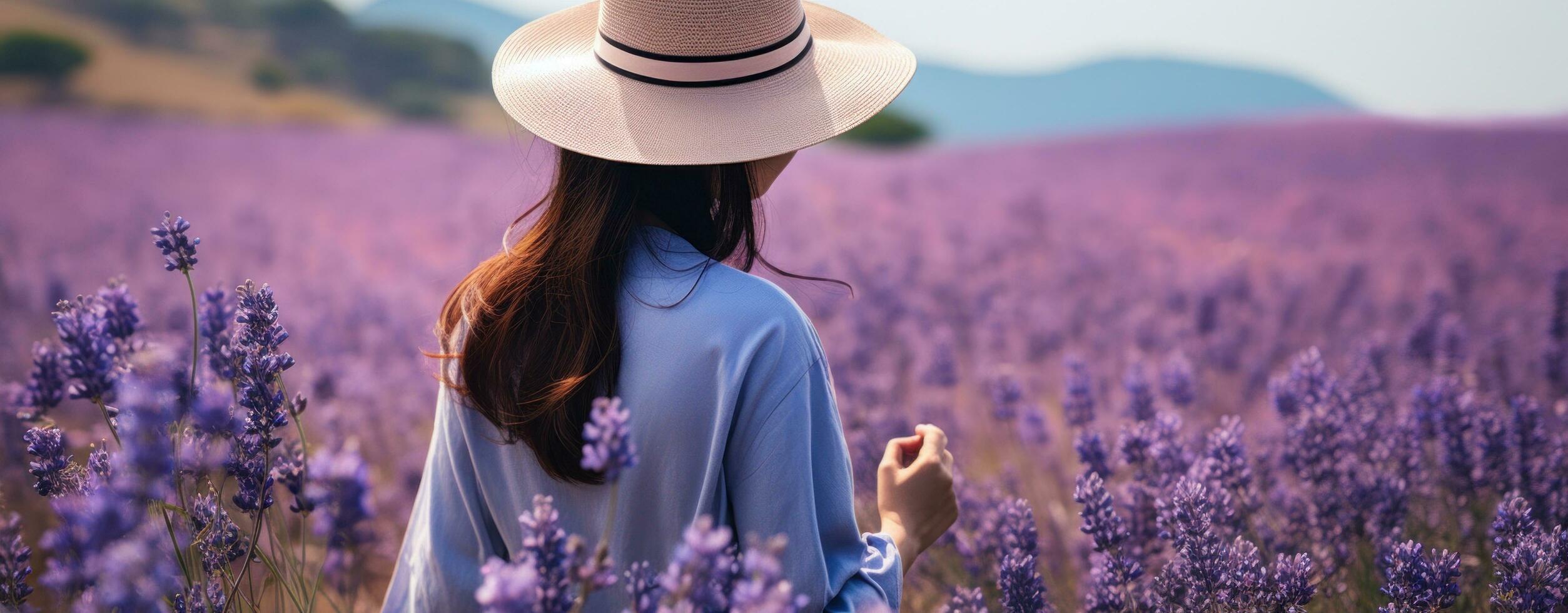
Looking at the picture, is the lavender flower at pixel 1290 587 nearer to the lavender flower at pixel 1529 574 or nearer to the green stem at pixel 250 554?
the lavender flower at pixel 1529 574

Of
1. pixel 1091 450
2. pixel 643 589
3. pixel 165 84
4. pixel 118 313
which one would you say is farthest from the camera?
pixel 165 84

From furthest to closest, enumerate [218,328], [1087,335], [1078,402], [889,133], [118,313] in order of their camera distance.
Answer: [889,133]
[1087,335]
[1078,402]
[218,328]
[118,313]

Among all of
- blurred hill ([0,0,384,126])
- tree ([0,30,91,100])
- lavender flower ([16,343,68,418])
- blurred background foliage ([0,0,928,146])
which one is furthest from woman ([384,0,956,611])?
tree ([0,30,91,100])

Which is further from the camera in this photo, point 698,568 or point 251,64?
point 251,64

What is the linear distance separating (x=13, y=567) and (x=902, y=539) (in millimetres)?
1190

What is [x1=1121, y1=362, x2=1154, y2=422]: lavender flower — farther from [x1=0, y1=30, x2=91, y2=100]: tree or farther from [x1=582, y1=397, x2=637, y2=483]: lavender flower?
[x1=0, y1=30, x2=91, y2=100]: tree

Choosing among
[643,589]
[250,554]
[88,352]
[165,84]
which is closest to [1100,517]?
[643,589]

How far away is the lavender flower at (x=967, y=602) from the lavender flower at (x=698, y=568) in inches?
32.6

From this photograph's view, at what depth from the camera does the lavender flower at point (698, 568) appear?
807 mm

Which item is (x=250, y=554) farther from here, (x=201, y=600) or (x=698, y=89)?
(x=698, y=89)

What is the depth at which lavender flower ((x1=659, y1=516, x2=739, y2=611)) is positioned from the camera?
2.65 ft

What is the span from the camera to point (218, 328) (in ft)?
4.16

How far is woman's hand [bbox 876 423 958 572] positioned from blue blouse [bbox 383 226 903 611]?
5 centimetres

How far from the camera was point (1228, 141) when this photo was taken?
896 cm
